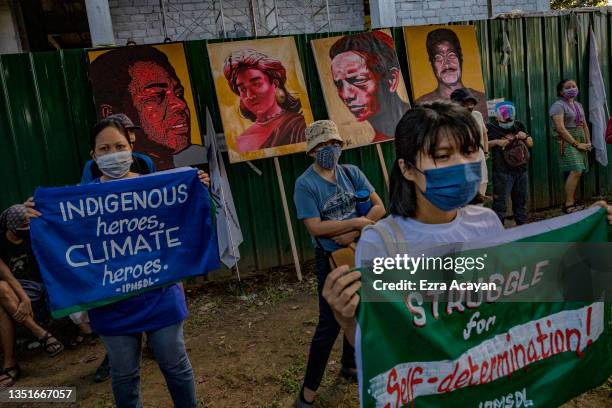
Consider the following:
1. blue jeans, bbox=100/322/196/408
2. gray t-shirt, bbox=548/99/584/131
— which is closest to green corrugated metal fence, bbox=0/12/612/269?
gray t-shirt, bbox=548/99/584/131

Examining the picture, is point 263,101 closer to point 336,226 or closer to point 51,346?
point 336,226

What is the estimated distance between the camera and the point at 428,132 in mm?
1649

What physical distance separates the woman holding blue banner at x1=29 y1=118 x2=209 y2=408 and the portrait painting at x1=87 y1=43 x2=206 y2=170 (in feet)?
8.30

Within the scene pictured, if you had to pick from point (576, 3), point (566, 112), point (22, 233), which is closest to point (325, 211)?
point (22, 233)

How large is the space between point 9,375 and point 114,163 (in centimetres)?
234

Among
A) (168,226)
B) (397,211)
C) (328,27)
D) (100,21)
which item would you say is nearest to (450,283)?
(397,211)

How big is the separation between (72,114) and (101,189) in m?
2.50

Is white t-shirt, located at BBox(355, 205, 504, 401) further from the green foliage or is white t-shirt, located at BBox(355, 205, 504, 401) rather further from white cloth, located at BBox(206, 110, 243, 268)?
the green foliage

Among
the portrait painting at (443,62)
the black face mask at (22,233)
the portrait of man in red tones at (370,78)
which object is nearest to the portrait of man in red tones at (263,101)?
the portrait of man in red tones at (370,78)

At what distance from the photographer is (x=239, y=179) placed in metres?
5.22

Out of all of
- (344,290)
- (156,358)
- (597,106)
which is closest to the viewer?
(344,290)

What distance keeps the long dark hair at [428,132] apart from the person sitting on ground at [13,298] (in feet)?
10.3

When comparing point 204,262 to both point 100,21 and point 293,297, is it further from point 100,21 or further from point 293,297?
point 100,21

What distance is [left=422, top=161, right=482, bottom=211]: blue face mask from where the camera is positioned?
1.66 meters
